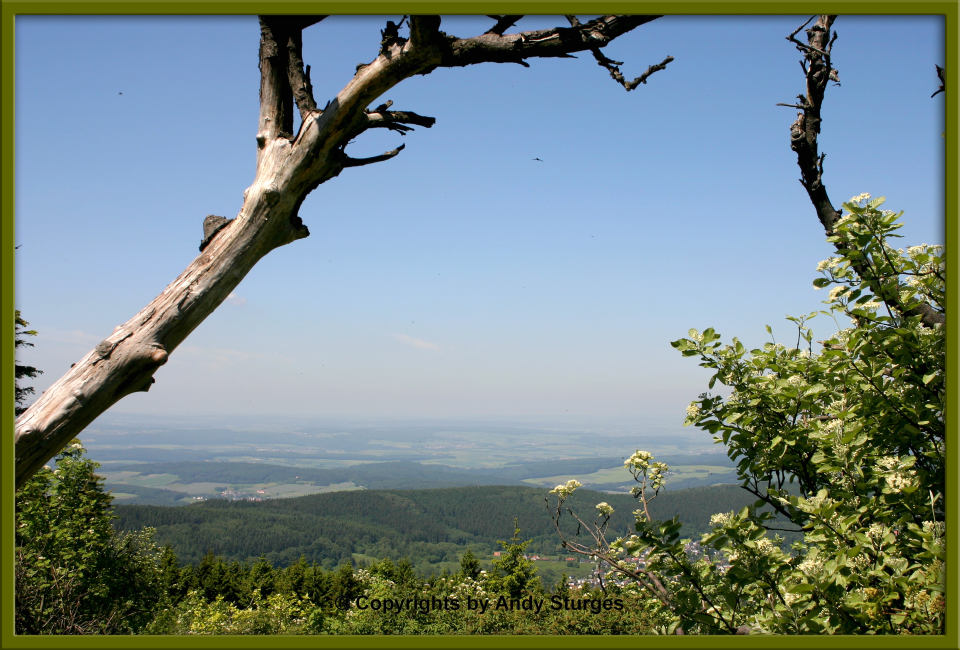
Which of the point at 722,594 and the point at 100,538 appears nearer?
the point at 722,594

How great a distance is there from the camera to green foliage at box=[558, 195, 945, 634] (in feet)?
7.57

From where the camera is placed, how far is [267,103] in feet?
8.39

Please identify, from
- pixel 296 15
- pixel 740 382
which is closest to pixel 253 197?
pixel 296 15

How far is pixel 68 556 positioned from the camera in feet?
43.7

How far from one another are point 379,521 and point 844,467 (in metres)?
102

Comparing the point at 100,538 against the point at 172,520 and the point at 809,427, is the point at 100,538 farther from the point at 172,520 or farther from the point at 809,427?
the point at 172,520

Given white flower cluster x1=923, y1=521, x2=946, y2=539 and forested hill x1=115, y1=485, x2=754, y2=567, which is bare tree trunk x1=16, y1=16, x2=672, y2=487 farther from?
forested hill x1=115, y1=485, x2=754, y2=567

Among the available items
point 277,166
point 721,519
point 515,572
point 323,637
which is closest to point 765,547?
point 721,519

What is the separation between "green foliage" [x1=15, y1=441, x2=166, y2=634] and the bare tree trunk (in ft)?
43.4

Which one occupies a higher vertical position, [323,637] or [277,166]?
[277,166]

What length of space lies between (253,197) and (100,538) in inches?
633

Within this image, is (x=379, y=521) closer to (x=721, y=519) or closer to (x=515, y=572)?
(x=515, y=572)

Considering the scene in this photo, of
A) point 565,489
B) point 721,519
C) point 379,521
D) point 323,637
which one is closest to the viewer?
point 323,637

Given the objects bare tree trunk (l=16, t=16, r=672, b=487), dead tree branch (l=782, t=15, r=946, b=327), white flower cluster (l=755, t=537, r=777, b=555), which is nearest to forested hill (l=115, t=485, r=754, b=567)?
dead tree branch (l=782, t=15, r=946, b=327)
